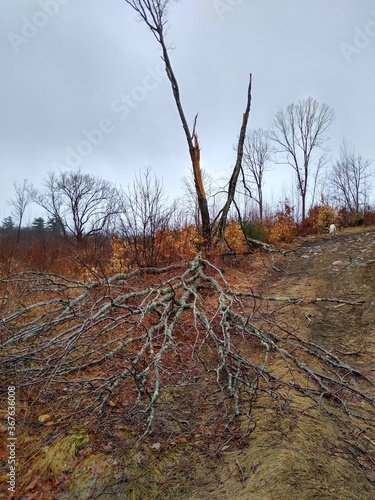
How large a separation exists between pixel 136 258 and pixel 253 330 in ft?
11.5

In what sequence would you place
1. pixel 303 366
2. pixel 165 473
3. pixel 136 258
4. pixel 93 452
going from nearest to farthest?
pixel 165 473
pixel 93 452
pixel 303 366
pixel 136 258

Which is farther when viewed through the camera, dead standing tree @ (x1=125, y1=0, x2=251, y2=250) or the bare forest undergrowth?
dead standing tree @ (x1=125, y1=0, x2=251, y2=250)

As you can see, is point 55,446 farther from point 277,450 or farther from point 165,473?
point 277,450

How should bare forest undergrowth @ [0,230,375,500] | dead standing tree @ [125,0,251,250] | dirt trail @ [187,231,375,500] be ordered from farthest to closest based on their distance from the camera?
dead standing tree @ [125,0,251,250] < bare forest undergrowth @ [0,230,375,500] < dirt trail @ [187,231,375,500]

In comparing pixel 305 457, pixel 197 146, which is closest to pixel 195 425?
pixel 305 457

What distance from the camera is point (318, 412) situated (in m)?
2.16

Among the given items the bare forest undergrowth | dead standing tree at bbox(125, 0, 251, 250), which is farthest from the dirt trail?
dead standing tree at bbox(125, 0, 251, 250)

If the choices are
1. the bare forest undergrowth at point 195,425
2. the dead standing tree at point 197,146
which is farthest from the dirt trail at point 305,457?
the dead standing tree at point 197,146

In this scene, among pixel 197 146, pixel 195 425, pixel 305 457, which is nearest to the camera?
pixel 305 457

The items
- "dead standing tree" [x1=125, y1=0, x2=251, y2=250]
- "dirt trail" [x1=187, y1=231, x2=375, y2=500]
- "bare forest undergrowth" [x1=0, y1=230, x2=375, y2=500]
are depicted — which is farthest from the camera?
"dead standing tree" [x1=125, y1=0, x2=251, y2=250]

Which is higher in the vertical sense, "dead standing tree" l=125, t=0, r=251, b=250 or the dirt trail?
"dead standing tree" l=125, t=0, r=251, b=250

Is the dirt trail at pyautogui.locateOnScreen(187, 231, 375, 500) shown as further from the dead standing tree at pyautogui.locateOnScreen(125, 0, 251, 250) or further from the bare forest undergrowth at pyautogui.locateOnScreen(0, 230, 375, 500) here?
the dead standing tree at pyautogui.locateOnScreen(125, 0, 251, 250)

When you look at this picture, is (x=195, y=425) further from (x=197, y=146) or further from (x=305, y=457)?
(x=197, y=146)

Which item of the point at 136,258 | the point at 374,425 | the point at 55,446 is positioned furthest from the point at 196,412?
the point at 136,258
